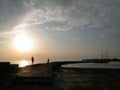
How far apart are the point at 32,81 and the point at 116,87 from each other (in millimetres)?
6798

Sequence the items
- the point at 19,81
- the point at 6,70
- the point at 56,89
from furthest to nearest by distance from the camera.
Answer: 1. the point at 6,70
2. the point at 19,81
3. the point at 56,89

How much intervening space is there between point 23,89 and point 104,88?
608cm

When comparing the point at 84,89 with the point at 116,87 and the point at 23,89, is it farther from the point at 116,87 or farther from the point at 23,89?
the point at 23,89

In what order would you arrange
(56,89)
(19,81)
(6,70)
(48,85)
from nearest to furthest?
(56,89) → (48,85) → (19,81) → (6,70)

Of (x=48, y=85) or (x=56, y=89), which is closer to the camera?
(x=56, y=89)

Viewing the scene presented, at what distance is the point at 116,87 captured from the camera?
15438mm

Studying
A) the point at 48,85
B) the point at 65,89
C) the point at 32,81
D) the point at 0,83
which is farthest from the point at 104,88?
the point at 0,83

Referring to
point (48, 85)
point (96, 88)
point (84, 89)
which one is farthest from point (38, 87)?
point (96, 88)

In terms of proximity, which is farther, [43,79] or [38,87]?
[43,79]

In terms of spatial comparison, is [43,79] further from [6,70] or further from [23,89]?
[6,70]

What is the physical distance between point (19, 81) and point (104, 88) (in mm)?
7133

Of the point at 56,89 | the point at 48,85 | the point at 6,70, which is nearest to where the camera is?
the point at 56,89

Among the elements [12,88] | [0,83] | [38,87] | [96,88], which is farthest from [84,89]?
[0,83]

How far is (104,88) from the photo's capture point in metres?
15.1
